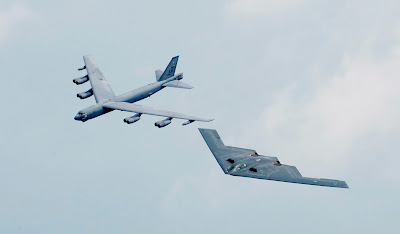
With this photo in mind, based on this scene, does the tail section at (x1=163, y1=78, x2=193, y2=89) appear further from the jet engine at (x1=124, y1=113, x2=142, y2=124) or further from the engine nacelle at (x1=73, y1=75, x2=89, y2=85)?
the engine nacelle at (x1=73, y1=75, x2=89, y2=85)

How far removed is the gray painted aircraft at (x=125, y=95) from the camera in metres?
114

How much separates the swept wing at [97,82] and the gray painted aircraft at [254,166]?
71.7ft

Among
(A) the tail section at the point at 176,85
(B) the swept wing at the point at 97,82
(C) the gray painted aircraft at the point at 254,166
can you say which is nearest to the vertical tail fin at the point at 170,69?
(A) the tail section at the point at 176,85

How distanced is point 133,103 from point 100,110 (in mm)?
7529

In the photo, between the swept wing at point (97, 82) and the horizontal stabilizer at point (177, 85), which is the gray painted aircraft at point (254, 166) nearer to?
the horizontal stabilizer at point (177, 85)

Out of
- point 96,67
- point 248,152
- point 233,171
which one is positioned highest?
point 96,67

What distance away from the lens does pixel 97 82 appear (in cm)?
12431

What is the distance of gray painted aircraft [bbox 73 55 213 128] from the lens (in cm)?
11356

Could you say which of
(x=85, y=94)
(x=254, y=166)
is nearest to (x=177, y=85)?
(x=85, y=94)

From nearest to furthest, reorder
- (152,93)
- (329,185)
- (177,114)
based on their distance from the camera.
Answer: (329,185) < (177,114) < (152,93)

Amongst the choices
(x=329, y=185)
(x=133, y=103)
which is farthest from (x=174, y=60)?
(x=329, y=185)

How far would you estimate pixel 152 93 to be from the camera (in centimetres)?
12581

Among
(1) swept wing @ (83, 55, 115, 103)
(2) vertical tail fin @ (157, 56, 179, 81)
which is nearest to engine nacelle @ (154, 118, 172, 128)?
(1) swept wing @ (83, 55, 115, 103)

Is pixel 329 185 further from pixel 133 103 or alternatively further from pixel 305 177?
pixel 133 103
